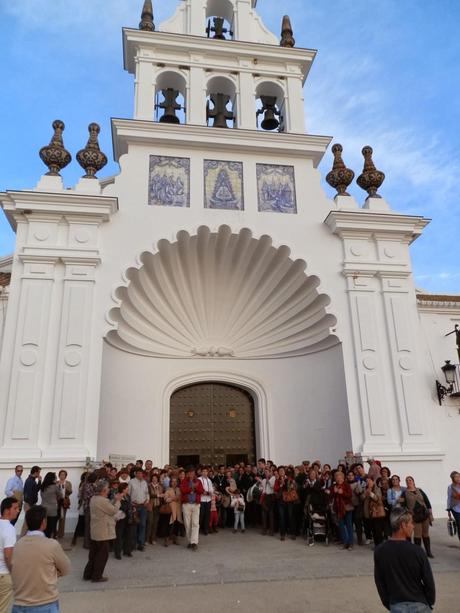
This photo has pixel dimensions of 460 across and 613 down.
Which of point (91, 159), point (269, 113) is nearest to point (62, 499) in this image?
point (91, 159)

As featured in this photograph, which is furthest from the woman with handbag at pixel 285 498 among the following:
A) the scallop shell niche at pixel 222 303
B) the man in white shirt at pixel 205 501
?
the scallop shell niche at pixel 222 303

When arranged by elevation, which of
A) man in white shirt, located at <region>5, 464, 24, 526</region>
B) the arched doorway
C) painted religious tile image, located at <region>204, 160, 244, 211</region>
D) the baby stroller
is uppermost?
painted religious tile image, located at <region>204, 160, 244, 211</region>

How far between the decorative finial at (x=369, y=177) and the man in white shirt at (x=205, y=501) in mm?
8007

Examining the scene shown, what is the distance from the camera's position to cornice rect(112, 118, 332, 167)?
11.3 metres

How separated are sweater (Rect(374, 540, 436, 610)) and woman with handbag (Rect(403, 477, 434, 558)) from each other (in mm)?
3653

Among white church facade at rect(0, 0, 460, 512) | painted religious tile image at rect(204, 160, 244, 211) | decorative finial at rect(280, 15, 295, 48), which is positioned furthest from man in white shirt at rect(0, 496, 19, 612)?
decorative finial at rect(280, 15, 295, 48)

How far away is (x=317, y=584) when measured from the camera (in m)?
5.01

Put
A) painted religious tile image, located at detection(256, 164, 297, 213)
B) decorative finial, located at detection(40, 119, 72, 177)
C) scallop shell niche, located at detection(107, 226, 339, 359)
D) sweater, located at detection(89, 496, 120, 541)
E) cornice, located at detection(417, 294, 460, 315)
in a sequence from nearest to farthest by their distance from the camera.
Result: 1. sweater, located at detection(89, 496, 120, 541)
2. decorative finial, located at detection(40, 119, 72, 177)
3. scallop shell niche, located at detection(107, 226, 339, 359)
4. cornice, located at detection(417, 294, 460, 315)
5. painted religious tile image, located at detection(256, 164, 297, 213)

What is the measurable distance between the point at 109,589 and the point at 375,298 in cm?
817

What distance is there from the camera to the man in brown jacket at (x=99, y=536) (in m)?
5.11

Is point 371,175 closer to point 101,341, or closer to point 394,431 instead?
point 394,431

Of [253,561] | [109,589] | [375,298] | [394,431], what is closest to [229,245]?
[375,298]

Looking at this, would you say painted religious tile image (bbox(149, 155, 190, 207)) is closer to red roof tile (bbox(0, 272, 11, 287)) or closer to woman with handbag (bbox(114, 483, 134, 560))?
red roof tile (bbox(0, 272, 11, 287))

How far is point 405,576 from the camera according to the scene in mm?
2623
